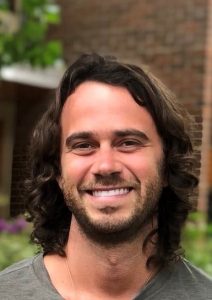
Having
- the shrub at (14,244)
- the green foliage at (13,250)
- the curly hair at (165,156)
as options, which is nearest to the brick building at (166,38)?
the shrub at (14,244)

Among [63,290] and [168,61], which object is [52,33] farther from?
[63,290]

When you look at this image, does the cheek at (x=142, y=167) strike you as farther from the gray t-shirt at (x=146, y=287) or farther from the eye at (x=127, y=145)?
the gray t-shirt at (x=146, y=287)

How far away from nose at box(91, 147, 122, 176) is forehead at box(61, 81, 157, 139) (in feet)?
0.27

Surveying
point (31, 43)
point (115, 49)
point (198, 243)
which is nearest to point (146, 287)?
point (31, 43)

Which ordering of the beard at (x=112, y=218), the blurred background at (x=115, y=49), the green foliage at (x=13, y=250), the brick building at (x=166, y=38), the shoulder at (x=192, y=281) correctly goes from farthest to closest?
the brick building at (x=166, y=38)
the blurred background at (x=115, y=49)
the green foliage at (x=13, y=250)
the shoulder at (x=192, y=281)
the beard at (x=112, y=218)

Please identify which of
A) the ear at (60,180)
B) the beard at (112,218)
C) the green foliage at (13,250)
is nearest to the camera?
the beard at (112,218)

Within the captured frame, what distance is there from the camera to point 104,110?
243 cm

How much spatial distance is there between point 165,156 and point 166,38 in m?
6.08

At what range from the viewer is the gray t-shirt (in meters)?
2.44

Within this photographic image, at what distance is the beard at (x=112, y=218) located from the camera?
7.71 ft

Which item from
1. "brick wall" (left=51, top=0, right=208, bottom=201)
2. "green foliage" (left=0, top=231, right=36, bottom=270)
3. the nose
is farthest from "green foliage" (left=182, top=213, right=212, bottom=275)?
the nose

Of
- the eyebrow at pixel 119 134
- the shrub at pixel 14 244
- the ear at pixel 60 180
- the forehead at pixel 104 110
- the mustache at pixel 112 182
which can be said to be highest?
the forehead at pixel 104 110

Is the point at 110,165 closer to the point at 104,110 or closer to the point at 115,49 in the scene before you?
the point at 104,110

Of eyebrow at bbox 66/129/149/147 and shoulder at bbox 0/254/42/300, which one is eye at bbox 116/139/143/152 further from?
shoulder at bbox 0/254/42/300
